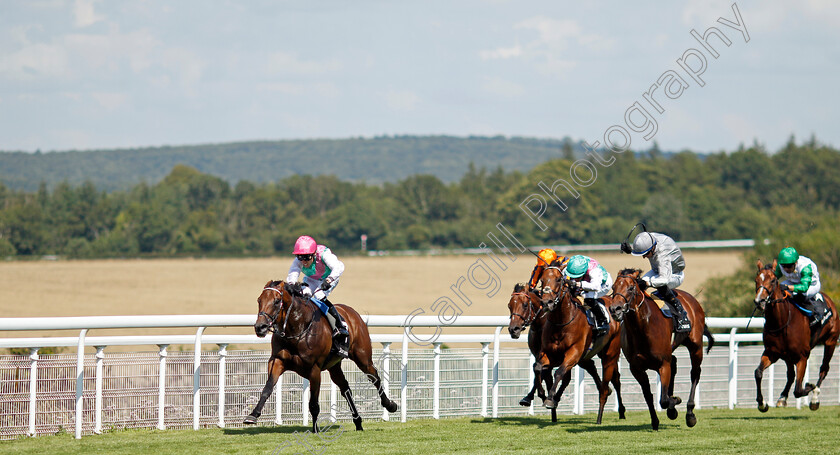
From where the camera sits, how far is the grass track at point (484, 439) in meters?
6.74

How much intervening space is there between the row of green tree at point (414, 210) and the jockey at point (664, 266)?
4037cm

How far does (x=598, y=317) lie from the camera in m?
8.60

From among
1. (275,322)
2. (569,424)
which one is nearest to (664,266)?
(569,424)

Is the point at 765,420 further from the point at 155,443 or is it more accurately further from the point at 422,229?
the point at 422,229

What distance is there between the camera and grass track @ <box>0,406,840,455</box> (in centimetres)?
674

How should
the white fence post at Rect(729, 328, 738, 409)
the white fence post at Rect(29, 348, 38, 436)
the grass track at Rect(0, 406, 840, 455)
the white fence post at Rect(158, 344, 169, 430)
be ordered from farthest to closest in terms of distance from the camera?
the white fence post at Rect(729, 328, 738, 409) → the white fence post at Rect(158, 344, 169, 430) → the white fence post at Rect(29, 348, 38, 436) → the grass track at Rect(0, 406, 840, 455)

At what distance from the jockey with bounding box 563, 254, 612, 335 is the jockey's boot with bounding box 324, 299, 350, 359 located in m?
2.08

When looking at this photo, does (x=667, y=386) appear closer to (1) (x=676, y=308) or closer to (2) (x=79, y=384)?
(1) (x=676, y=308)

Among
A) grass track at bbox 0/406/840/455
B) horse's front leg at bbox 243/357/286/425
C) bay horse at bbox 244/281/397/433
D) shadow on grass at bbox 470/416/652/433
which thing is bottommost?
shadow on grass at bbox 470/416/652/433

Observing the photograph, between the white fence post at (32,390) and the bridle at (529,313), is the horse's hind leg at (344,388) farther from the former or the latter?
the white fence post at (32,390)

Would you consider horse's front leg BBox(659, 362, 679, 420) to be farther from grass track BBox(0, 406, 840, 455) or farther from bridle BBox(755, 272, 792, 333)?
bridle BBox(755, 272, 792, 333)

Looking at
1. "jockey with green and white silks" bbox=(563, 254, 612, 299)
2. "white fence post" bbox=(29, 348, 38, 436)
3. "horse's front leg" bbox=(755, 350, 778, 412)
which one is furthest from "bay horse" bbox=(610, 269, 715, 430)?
"white fence post" bbox=(29, 348, 38, 436)

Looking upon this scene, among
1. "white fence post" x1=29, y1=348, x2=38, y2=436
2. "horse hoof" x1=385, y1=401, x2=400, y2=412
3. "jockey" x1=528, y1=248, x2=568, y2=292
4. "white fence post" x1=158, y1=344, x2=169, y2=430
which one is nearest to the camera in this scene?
"white fence post" x1=29, y1=348, x2=38, y2=436

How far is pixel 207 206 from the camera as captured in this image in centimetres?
7144
